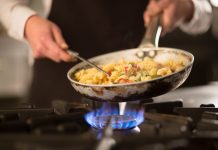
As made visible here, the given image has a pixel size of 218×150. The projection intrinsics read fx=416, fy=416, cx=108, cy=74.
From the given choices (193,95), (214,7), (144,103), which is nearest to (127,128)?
(144,103)

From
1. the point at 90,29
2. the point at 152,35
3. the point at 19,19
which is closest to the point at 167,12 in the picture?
the point at 152,35

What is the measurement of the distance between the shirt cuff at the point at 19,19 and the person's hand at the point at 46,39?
1cm

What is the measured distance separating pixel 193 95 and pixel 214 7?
72 cm

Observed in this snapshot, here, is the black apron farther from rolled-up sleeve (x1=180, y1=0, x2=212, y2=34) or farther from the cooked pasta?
the cooked pasta

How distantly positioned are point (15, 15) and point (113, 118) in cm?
45

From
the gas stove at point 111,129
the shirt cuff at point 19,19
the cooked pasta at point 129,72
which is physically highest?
the shirt cuff at point 19,19

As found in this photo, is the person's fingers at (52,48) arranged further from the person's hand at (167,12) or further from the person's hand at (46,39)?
the person's hand at (167,12)

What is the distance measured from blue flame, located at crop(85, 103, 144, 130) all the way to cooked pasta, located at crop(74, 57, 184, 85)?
0.05m

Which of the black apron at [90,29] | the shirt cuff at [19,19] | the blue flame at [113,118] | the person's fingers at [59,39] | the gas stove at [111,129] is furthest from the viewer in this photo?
the black apron at [90,29]

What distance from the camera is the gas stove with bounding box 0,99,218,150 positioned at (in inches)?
20.5

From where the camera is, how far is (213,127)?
2.03 feet

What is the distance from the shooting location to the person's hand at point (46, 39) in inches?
34.3

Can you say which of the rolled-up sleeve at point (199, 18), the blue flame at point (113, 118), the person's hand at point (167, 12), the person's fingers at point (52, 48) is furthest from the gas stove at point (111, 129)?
the rolled-up sleeve at point (199, 18)

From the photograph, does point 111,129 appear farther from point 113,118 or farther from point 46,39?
point 46,39
